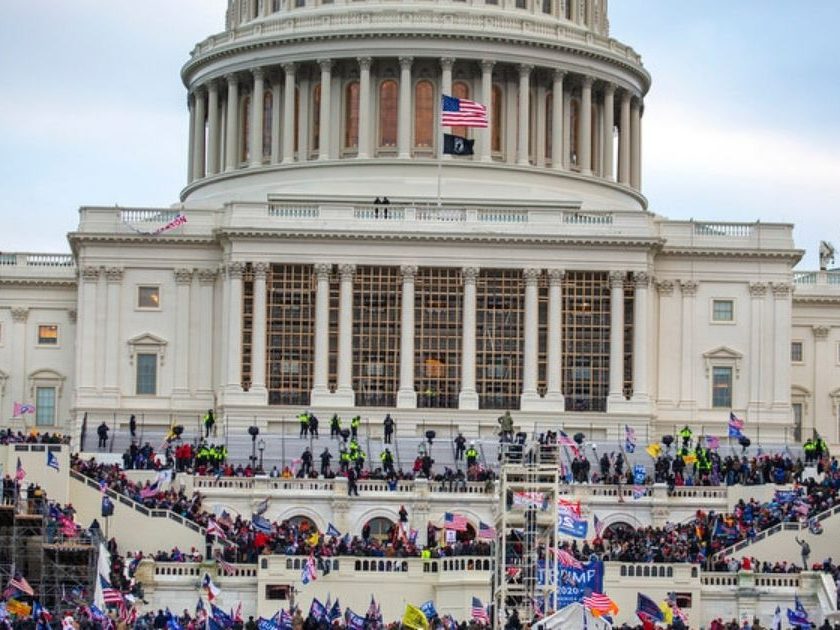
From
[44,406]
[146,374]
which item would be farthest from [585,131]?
[44,406]

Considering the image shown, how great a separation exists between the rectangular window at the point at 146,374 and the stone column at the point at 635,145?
31.4 m

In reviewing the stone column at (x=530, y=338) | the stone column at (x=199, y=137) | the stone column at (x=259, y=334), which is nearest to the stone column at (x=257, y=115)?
the stone column at (x=199, y=137)

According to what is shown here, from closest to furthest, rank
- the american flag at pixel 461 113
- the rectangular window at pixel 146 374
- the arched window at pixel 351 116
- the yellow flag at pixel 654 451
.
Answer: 1. the yellow flag at pixel 654 451
2. the rectangular window at pixel 146 374
3. the american flag at pixel 461 113
4. the arched window at pixel 351 116

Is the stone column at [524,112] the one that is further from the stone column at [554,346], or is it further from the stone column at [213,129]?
the stone column at [554,346]

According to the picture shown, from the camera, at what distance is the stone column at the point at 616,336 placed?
146 m

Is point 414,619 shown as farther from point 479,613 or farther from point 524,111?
point 524,111


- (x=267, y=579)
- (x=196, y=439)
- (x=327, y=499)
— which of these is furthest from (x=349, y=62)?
(x=267, y=579)

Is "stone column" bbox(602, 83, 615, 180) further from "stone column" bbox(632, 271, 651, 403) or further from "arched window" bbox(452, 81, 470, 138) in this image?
"stone column" bbox(632, 271, 651, 403)

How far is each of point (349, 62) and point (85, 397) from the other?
2471cm

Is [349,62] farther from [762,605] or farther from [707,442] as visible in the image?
[762,605]

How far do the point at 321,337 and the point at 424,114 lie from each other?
64.5ft

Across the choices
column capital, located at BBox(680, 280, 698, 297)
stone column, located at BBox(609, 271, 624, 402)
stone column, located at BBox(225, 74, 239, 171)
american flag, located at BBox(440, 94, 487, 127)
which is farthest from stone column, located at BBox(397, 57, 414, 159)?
column capital, located at BBox(680, 280, 698, 297)

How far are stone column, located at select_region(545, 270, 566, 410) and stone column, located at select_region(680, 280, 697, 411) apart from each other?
6.20 meters

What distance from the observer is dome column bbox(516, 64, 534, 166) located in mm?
161625
